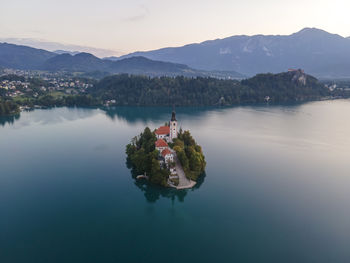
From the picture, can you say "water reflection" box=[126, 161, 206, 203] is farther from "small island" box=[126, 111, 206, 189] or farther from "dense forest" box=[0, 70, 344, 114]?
"dense forest" box=[0, 70, 344, 114]

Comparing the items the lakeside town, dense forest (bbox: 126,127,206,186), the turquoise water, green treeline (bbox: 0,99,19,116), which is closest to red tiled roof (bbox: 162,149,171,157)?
dense forest (bbox: 126,127,206,186)

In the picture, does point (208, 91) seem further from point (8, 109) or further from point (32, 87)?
point (32, 87)

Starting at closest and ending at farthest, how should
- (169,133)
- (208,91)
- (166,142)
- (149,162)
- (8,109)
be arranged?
1. (149,162)
2. (166,142)
3. (169,133)
4. (8,109)
5. (208,91)

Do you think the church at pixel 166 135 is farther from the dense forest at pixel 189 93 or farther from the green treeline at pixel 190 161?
the dense forest at pixel 189 93

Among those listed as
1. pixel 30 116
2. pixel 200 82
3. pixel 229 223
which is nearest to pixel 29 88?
pixel 30 116

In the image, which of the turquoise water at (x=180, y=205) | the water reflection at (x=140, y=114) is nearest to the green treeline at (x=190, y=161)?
the turquoise water at (x=180, y=205)

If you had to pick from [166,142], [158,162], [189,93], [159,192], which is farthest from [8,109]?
[159,192]

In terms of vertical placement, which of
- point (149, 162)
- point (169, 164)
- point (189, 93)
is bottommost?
point (149, 162)
